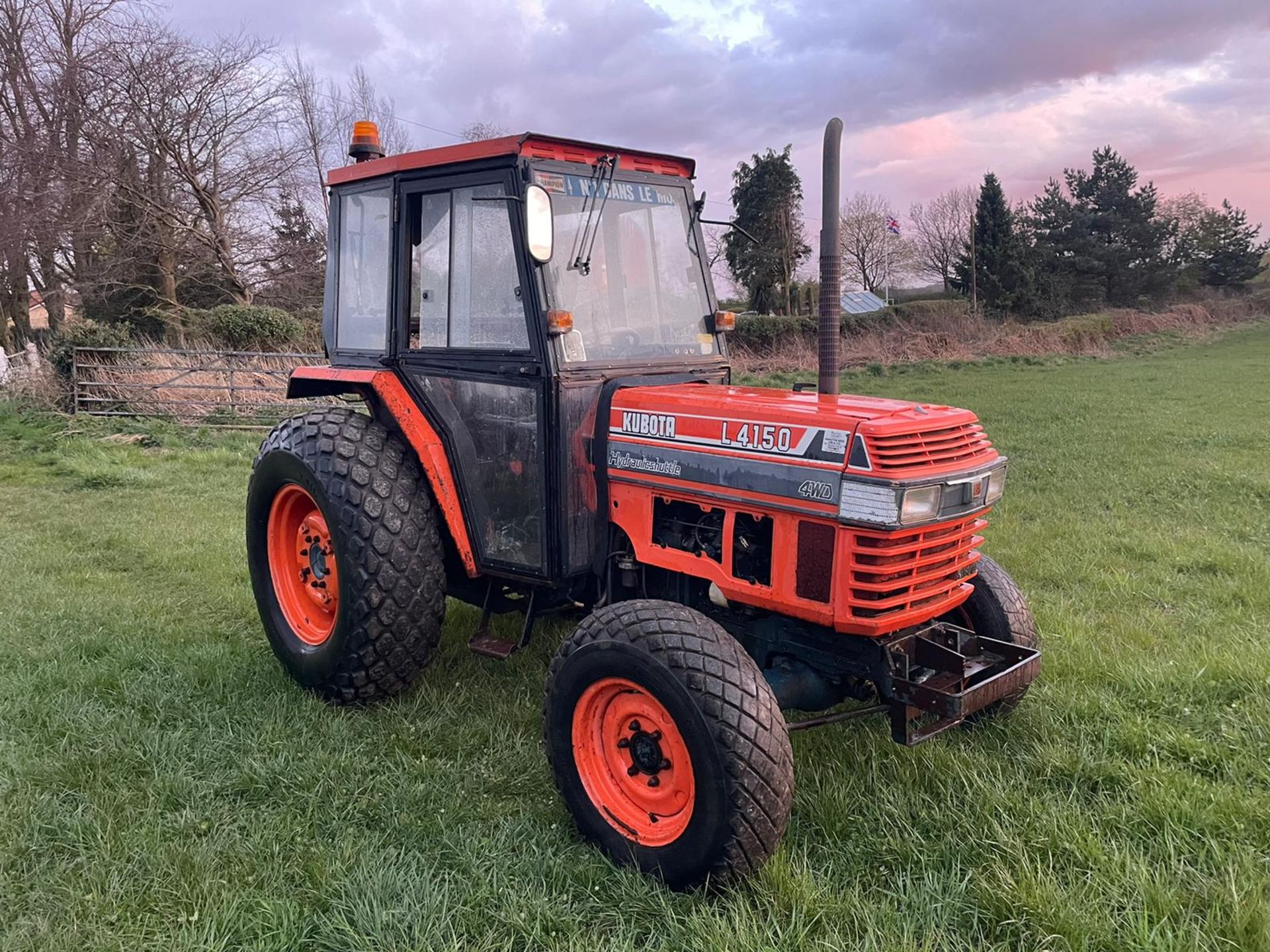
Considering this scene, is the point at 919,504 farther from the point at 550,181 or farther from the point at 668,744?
the point at 550,181

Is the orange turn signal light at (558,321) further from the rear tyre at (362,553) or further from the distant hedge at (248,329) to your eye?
the distant hedge at (248,329)

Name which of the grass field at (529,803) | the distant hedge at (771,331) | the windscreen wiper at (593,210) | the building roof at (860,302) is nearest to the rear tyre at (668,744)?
the grass field at (529,803)

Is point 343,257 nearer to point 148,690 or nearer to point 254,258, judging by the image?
point 148,690

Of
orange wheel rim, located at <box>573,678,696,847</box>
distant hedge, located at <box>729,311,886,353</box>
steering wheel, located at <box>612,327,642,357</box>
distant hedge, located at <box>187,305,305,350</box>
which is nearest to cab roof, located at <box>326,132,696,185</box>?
steering wheel, located at <box>612,327,642,357</box>

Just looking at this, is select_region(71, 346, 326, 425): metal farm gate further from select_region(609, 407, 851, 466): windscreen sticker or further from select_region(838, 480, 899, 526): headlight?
select_region(838, 480, 899, 526): headlight

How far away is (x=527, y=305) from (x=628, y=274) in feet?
1.84

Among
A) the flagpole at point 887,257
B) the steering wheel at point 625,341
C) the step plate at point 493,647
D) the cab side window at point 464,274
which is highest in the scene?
the flagpole at point 887,257

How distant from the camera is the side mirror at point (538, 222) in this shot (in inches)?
119

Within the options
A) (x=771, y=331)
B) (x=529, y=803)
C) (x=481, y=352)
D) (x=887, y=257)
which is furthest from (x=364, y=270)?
(x=887, y=257)

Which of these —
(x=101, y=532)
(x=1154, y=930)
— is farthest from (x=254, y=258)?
(x=1154, y=930)

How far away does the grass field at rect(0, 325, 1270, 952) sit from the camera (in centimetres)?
252

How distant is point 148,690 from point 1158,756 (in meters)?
4.23

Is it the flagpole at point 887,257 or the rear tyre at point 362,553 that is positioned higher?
the flagpole at point 887,257

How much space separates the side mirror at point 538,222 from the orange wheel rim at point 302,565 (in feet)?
5.76
